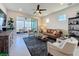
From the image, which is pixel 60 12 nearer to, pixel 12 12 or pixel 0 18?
pixel 12 12

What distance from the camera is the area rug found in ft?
9.45

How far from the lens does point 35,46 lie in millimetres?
2949

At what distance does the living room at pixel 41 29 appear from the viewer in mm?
2809

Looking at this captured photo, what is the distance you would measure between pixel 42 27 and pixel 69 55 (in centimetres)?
103

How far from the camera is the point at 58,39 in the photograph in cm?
293

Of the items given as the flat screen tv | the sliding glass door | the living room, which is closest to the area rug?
the living room

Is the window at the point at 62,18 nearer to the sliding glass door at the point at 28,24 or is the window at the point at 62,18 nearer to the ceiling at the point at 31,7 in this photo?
the ceiling at the point at 31,7

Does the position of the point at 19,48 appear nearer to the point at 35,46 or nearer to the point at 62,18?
the point at 35,46

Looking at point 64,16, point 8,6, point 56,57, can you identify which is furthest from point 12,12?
point 56,57

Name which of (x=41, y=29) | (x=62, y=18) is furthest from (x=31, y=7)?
(x=62, y=18)

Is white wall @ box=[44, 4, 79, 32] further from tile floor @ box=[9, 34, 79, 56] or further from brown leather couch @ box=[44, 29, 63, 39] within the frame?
tile floor @ box=[9, 34, 79, 56]

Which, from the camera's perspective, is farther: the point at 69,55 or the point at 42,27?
the point at 42,27

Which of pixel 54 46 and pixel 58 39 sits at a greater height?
pixel 58 39

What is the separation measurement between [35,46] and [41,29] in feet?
1.63
